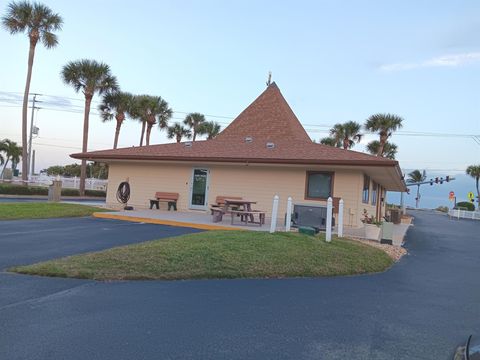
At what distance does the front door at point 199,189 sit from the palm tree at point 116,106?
63.5 feet

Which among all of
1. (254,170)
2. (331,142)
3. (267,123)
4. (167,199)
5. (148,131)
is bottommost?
(167,199)

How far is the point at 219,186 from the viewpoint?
1966cm

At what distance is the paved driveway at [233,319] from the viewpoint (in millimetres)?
4062

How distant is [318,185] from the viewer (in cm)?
1814

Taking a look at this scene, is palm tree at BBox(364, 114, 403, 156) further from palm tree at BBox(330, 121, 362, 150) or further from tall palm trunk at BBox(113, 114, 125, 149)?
tall palm trunk at BBox(113, 114, 125, 149)

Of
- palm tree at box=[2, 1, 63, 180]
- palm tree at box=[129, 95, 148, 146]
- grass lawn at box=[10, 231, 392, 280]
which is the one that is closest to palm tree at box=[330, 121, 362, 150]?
palm tree at box=[129, 95, 148, 146]

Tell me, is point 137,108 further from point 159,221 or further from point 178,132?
point 159,221

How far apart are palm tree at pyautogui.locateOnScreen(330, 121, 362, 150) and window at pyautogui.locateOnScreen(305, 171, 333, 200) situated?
31682 mm

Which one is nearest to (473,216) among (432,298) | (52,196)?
(52,196)

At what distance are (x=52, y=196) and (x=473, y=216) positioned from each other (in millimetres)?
44392

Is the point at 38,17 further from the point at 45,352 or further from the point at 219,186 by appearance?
the point at 45,352

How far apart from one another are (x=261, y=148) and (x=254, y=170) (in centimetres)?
151

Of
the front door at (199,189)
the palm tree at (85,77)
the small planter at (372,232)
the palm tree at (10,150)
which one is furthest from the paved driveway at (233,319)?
the palm tree at (10,150)

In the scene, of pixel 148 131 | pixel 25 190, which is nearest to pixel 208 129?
pixel 148 131
